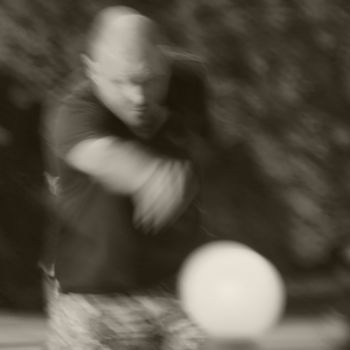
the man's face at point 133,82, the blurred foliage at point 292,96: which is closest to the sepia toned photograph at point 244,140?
the blurred foliage at point 292,96

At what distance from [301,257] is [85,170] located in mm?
2568

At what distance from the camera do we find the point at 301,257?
14.7ft

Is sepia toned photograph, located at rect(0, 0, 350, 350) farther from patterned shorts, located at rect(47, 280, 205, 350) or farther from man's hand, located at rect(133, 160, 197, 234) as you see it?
man's hand, located at rect(133, 160, 197, 234)

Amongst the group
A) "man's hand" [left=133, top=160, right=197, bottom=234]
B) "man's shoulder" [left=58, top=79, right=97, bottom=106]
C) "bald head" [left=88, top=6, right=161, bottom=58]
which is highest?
"bald head" [left=88, top=6, right=161, bottom=58]

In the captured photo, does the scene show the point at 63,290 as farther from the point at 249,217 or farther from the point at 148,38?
the point at 249,217

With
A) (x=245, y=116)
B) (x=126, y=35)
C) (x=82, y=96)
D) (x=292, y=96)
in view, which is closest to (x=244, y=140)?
(x=245, y=116)

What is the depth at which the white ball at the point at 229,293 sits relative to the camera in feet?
6.84

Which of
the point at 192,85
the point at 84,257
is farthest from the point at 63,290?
the point at 192,85

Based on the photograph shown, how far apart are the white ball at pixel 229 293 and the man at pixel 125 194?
60 mm

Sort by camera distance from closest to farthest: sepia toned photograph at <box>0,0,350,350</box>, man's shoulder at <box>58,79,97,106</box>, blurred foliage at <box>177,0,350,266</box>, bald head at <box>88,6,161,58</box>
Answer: bald head at <box>88,6,161,58</box>, man's shoulder at <box>58,79,97,106</box>, sepia toned photograph at <box>0,0,350,350</box>, blurred foliage at <box>177,0,350,266</box>

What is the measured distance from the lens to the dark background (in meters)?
4.08

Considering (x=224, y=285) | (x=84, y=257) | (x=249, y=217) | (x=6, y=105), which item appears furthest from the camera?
(x=249, y=217)

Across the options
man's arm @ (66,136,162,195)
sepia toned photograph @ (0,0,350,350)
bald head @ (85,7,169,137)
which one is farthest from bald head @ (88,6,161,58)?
sepia toned photograph @ (0,0,350,350)

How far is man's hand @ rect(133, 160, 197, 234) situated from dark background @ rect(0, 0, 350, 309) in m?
1.93
